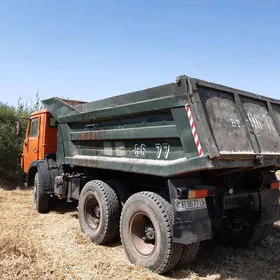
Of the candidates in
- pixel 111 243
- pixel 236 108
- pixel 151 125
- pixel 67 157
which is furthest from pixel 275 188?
pixel 67 157

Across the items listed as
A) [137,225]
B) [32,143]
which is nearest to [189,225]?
[137,225]

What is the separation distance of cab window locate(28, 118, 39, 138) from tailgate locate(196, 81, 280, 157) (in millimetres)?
4920

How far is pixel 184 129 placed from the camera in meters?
3.29

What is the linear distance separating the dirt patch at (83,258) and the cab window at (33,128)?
2331 mm

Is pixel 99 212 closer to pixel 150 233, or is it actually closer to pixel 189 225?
pixel 150 233

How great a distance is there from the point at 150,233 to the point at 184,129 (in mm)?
1407

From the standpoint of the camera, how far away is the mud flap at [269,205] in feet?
14.2

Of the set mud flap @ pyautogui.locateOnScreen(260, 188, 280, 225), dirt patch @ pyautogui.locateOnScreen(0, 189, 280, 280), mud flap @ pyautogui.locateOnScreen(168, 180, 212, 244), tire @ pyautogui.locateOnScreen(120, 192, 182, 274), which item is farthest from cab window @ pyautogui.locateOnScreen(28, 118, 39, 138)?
mud flap @ pyautogui.locateOnScreen(260, 188, 280, 225)

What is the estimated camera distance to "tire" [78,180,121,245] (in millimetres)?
4508

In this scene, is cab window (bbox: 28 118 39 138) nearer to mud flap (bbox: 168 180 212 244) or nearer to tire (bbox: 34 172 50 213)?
tire (bbox: 34 172 50 213)

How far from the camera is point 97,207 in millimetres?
4988

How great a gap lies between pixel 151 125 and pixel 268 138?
152 cm

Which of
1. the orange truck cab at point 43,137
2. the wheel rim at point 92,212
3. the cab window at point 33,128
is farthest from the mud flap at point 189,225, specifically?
the cab window at point 33,128

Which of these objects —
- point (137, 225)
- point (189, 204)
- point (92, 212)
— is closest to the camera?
point (189, 204)
